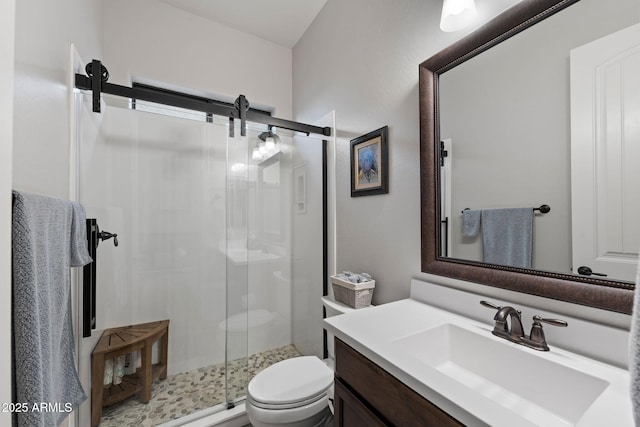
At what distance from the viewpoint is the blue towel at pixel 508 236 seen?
0.90 metres

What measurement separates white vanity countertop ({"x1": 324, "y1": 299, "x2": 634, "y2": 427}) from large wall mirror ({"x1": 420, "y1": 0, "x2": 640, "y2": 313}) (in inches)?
6.7

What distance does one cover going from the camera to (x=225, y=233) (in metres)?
1.92

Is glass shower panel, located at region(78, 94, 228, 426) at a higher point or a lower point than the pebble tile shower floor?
higher

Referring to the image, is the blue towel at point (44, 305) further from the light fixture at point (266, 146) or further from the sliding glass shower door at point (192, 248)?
the light fixture at point (266, 146)

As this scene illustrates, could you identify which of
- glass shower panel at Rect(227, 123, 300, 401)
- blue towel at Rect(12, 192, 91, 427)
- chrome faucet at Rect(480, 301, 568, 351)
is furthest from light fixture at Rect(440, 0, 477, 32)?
blue towel at Rect(12, 192, 91, 427)

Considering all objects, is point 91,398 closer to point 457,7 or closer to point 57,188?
point 57,188

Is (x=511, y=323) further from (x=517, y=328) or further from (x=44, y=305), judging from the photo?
(x=44, y=305)

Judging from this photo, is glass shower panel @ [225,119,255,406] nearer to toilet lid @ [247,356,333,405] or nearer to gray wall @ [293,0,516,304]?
toilet lid @ [247,356,333,405]

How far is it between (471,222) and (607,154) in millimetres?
434

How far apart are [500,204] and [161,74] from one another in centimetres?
232

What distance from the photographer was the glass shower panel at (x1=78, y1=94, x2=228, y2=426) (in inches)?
62.6

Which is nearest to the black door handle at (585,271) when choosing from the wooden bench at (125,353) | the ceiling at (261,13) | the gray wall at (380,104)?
the gray wall at (380,104)

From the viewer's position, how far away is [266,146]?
1.96 meters

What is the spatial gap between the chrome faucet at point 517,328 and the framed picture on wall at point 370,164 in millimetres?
791
